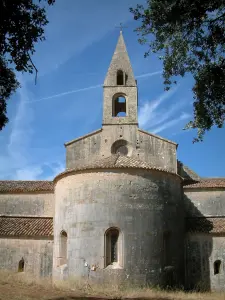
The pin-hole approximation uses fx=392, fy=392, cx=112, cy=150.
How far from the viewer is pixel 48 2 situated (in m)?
10.6

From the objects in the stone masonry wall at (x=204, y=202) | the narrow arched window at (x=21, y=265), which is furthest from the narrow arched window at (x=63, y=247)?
the stone masonry wall at (x=204, y=202)

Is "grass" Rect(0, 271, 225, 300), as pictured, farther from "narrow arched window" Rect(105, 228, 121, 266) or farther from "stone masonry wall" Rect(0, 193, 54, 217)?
"stone masonry wall" Rect(0, 193, 54, 217)

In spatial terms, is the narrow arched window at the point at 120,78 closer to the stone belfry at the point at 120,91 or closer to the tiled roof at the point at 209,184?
the stone belfry at the point at 120,91

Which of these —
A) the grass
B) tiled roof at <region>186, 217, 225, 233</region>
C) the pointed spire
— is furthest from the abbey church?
the pointed spire

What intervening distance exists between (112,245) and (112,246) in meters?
0.04

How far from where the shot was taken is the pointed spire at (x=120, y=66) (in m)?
28.9

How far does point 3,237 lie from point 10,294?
8.23 m

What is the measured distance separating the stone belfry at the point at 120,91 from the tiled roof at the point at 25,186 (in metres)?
5.87

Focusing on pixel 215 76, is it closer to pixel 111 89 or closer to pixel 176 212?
pixel 176 212

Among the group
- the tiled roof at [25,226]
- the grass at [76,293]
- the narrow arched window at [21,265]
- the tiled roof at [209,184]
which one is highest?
the tiled roof at [209,184]

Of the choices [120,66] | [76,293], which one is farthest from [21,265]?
[120,66]

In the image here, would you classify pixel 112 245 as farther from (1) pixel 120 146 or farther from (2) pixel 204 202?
(1) pixel 120 146

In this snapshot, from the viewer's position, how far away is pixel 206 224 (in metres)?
22.2

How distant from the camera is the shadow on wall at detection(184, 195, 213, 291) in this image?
20.3 m
